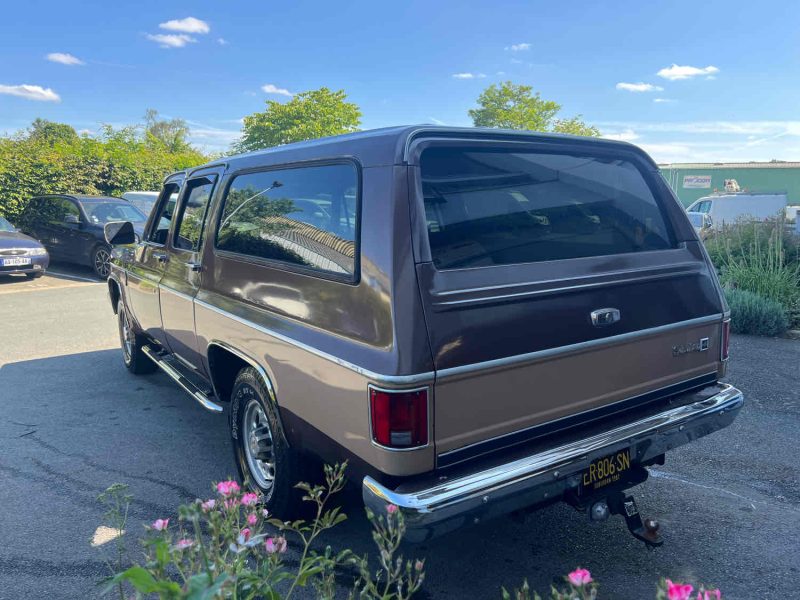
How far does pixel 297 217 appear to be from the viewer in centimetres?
317

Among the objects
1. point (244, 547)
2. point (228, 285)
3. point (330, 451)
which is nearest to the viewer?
point (244, 547)

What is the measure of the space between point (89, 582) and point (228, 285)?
1.67m

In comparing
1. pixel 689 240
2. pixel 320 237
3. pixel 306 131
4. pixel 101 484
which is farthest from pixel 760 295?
pixel 306 131

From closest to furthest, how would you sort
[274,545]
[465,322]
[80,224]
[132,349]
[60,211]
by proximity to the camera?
[274,545], [465,322], [132,349], [80,224], [60,211]

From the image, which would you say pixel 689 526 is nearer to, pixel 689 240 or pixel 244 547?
pixel 689 240

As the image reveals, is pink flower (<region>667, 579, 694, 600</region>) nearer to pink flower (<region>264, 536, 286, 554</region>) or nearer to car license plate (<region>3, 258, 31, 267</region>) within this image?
pink flower (<region>264, 536, 286, 554</region>)

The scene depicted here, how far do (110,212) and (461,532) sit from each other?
1257 cm

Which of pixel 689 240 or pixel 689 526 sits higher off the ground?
pixel 689 240

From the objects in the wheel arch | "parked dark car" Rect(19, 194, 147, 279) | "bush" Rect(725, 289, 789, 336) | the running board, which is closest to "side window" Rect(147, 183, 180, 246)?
the running board

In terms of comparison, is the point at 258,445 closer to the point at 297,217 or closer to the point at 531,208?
the point at 297,217

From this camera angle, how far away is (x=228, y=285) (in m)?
3.63

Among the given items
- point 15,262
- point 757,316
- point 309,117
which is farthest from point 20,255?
point 309,117

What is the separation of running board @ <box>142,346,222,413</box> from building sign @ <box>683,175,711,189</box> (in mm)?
52031

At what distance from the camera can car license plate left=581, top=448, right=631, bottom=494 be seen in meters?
2.66
